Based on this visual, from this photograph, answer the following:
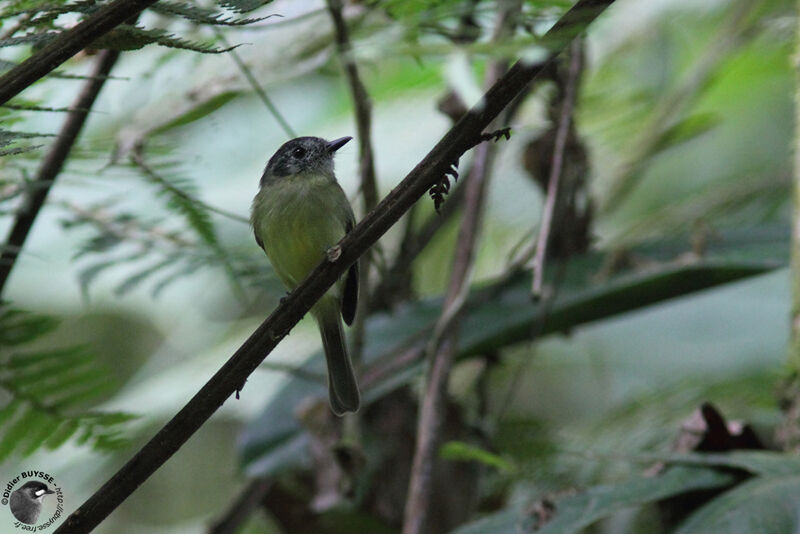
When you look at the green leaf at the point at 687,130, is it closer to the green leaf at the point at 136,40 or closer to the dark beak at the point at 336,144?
the dark beak at the point at 336,144

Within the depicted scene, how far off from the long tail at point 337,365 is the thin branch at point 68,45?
1.33m

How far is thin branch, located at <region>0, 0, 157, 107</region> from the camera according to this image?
1019 millimetres

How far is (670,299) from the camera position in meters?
2.54

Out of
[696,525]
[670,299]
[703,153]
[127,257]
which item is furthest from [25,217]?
[703,153]

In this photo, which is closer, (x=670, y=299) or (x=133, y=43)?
(x=133, y=43)

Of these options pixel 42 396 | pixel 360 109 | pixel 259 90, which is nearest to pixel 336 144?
pixel 360 109

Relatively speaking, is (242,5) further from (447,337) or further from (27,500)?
(447,337)

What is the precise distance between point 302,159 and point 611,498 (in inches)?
56.0

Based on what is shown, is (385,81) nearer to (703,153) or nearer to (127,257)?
(127,257)

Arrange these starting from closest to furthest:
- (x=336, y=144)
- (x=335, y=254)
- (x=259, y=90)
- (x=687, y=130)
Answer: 1. (x=335, y=254)
2. (x=259, y=90)
3. (x=336, y=144)
4. (x=687, y=130)

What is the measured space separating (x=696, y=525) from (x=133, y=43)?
1.37 m

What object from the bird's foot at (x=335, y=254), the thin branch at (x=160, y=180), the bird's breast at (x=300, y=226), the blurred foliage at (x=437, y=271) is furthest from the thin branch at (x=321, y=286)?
the bird's breast at (x=300, y=226)

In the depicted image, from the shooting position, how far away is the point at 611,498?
1.93 meters

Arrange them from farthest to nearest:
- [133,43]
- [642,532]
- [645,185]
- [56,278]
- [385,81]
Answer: [645,185], [56,278], [385,81], [642,532], [133,43]
